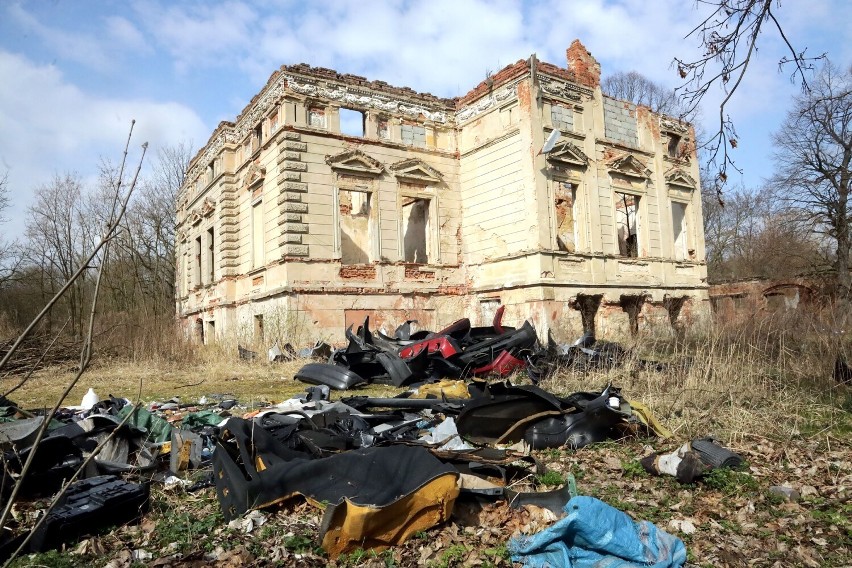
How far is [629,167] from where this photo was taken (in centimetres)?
1838

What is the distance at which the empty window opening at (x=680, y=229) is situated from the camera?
2012 centimetres

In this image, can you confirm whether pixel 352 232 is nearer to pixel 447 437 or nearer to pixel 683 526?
pixel 447 437

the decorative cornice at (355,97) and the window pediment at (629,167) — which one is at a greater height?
the decorative cornice at (355,97)

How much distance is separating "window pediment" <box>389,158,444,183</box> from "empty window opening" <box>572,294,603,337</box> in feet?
19.0

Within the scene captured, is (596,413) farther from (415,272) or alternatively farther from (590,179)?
(590,179)

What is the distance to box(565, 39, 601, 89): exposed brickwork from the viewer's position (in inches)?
695

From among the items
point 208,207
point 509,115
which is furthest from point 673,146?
point 208,207

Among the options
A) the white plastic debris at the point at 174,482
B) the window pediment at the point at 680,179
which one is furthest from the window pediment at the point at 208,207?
the white plastic debris at the point at 174,482

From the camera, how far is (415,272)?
17234 millimetres

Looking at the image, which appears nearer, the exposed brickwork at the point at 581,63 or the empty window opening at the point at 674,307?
the exposed brickwork at the point at 581,63

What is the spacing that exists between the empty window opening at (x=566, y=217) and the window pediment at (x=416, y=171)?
149 inches

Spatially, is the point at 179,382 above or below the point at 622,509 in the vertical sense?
above

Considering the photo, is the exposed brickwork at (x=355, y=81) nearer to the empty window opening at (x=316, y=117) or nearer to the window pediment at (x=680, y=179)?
the empty window opening at (x=316, y=117)

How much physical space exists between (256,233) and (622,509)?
53.6 ft
